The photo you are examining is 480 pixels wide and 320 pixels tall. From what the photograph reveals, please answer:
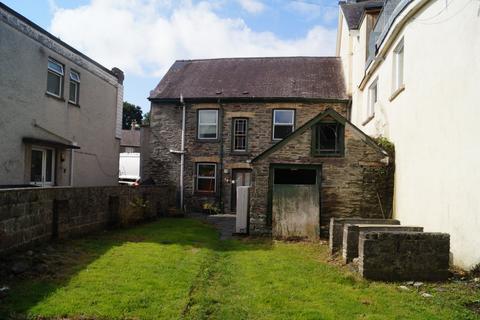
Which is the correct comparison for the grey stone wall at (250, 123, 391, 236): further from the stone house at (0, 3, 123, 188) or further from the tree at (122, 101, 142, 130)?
the tree at (122, 101, 142, 130)

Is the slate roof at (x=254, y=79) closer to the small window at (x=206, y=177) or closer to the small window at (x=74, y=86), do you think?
the small window at (x=206, y=177)

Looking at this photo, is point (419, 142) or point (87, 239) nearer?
point (419, 142)

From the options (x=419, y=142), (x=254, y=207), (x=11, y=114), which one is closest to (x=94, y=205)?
(x=11, y=114)

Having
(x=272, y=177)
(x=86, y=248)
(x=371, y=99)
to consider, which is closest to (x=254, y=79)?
(x=371, y=99)

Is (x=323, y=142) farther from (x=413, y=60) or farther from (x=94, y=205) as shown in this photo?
(x=94, y=205)

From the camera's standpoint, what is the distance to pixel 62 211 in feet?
34.3

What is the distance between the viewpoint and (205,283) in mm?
7250

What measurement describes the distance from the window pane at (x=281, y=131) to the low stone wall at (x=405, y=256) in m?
13.5

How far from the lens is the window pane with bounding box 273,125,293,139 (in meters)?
20.7

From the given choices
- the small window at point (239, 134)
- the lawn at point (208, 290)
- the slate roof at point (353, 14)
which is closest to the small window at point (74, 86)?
the small window at point (239, 134)

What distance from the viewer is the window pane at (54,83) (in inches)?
593

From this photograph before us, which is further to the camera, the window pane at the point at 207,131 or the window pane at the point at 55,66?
the window pane at the point at 207,131

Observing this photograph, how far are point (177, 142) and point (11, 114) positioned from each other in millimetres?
9507

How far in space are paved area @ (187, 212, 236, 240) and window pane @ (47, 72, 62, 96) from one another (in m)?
7.94
